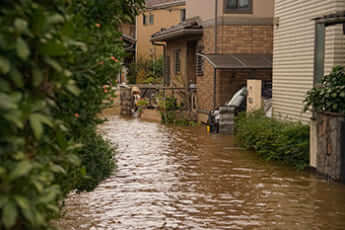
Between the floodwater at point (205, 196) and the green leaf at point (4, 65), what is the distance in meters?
5.02

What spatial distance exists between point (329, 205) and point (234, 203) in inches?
56.9

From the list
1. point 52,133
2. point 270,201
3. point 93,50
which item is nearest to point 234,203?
point 270,201

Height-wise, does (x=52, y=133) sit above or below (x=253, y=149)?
above

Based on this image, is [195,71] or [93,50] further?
[195,71]

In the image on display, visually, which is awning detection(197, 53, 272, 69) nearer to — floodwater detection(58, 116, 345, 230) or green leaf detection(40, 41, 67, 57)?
floodwater detection(58, 116, 345, 230)

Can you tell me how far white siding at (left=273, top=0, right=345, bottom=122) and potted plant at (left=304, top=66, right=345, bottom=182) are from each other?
1.08 m

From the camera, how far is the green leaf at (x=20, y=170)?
77.9 inches

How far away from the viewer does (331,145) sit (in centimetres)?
924

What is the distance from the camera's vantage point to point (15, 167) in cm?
207

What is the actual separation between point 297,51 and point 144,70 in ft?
80.0

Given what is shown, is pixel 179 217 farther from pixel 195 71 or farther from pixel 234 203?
pixel 195 71

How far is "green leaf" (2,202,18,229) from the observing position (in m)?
1.93

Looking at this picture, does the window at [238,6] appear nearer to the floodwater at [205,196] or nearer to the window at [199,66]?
the window at [199,66]

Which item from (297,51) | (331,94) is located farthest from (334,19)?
(297,51)
